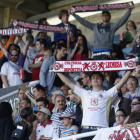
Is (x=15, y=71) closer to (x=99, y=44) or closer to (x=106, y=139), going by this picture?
(x=99, y=44)

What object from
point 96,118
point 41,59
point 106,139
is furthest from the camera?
point 41,59

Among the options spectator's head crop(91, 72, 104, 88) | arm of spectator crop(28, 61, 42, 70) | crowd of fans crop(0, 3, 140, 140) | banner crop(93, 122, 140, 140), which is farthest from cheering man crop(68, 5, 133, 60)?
banner crop(93, 122, 140, 140)

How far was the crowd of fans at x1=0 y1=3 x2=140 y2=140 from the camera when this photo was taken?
6.41 metres

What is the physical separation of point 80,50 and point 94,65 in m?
3.42

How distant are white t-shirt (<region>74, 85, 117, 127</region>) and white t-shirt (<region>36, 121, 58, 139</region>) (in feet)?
2.15

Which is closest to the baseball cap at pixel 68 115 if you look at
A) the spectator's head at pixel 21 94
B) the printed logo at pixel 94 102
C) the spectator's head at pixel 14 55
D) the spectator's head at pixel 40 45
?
the printed logo at pixel 94 102

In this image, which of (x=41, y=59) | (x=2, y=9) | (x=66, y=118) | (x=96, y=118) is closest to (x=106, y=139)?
(x=96, y=118)

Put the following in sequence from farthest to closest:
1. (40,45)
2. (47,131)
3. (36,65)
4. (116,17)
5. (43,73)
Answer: (116,17)
(40,45)
(36,65)
(43,73)
(47,131)

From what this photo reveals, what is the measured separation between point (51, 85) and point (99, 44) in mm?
1879

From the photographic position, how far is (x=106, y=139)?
17.0ft

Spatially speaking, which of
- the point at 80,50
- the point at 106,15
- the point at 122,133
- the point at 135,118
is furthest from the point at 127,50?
the point at 122,133

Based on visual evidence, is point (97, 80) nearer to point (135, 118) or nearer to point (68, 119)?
point (68, 119)

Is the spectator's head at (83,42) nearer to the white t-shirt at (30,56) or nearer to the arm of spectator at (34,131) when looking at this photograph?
Answer: the white t-shirt at (30,56)

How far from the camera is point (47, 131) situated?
6750 millimetres
